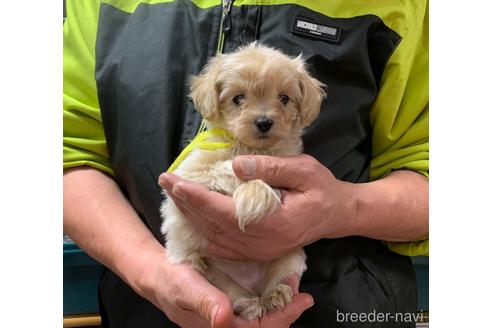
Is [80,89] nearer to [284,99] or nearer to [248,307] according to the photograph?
[284,99]

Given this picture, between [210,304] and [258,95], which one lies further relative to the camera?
[258,95]

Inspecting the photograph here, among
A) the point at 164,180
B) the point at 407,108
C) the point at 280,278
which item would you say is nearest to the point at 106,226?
the point at 164,180

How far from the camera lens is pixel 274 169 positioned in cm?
73

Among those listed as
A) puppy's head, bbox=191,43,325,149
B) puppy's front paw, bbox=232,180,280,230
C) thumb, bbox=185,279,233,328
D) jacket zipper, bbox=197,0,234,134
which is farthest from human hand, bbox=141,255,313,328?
jacket zipper, bbox=197,0,234,134

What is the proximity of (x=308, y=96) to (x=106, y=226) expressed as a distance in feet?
1.39

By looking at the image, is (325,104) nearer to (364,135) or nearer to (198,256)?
(364,135)

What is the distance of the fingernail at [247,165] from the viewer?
0.74m

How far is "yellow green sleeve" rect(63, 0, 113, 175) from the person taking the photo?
2.92ft

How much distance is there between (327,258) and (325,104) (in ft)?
0.90

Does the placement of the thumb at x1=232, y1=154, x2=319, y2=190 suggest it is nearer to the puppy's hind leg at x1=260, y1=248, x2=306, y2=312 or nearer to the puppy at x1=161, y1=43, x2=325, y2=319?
the puppy at x1=161, y1=43, x2=325, y2=319

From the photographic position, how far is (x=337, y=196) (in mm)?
768

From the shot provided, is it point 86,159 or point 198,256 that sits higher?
point 86,159

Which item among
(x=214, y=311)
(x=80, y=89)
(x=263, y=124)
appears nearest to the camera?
(x=214, y=311)
